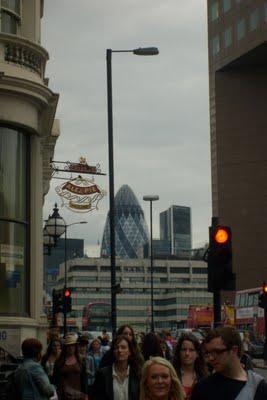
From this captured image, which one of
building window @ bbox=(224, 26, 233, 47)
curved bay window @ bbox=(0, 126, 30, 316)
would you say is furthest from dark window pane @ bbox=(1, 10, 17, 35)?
building window @ bbox=(224, 26, 233, 47)

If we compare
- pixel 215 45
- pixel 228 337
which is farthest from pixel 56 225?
pixel 215 45

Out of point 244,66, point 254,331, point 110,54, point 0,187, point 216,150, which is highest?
point 244,66

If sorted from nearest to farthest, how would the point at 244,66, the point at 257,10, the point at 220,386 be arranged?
1. the point at 220,386
2. the point at 257,10
3. the point at 244,66

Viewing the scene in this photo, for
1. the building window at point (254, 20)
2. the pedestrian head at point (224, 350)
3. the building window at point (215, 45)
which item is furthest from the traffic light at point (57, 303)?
the building window at point (215, 45)

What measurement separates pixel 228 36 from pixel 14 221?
9833cm

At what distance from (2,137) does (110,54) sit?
693cm

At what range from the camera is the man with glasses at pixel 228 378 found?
573 cm

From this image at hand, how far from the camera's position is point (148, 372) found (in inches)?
233

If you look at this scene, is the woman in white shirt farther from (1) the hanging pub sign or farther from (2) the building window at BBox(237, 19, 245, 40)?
(2) the building window at BBox(237, 19, 245, 40)

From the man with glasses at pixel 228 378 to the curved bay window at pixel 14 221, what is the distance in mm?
12120

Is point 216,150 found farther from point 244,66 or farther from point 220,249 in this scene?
point 220,249

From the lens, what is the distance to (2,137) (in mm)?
18172

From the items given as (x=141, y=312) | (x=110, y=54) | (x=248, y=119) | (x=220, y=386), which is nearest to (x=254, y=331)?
(x=110, y=54)

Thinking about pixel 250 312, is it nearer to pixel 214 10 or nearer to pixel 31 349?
pixel 31 349
